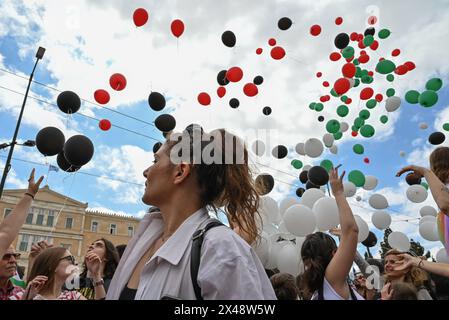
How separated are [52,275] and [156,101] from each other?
2652 mm

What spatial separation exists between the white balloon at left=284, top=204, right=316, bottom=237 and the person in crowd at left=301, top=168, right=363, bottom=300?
6.32 feet

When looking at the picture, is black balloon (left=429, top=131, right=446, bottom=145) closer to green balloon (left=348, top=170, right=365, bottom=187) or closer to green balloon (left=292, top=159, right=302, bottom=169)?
green balloon (left=348, top=170, right=365, bottom=187)

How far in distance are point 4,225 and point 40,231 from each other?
27.2 m

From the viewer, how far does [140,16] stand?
4211 millimetres

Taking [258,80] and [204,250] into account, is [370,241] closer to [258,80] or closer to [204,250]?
[258,80]

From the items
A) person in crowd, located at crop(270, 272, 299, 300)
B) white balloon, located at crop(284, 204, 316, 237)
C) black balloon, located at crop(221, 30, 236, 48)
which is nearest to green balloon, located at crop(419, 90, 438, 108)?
white balloon, located at crop(284, 204, 316, 237)

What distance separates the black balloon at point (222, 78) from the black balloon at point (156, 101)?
1131mm

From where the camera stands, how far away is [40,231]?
25.2 metres

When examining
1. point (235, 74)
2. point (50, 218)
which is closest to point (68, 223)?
point (50, 218)

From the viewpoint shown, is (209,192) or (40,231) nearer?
(209,192)

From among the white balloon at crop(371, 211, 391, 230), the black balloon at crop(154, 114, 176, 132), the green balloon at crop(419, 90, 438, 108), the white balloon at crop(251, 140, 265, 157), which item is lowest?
the white balloon at crop(371, 211, 391, 230)

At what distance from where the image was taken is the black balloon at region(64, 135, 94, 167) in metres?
3.40
